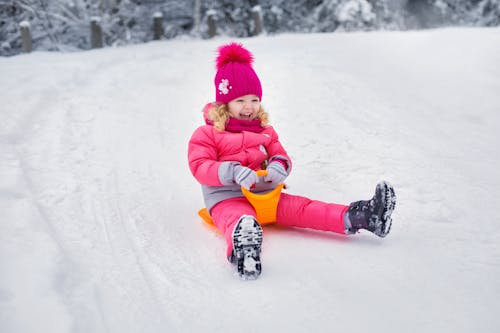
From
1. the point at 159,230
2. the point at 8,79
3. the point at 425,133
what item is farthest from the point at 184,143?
the point at 8,79

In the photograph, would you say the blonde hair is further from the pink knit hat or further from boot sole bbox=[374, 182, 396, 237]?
boot sole bbox=[374, 182, 396, 237]

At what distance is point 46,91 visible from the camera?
478cm

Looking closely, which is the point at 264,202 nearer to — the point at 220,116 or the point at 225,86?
the point at 220,116

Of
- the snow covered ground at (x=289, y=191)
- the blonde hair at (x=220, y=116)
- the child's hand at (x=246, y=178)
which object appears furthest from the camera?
the blonde hair at (x=220, y=116)

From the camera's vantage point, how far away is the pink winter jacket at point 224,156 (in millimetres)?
2350

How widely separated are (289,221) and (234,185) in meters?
0.35

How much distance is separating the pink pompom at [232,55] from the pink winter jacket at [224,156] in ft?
1.00

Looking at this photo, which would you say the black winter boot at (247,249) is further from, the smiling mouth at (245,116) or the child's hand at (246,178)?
the smiling mouth at (245,116)

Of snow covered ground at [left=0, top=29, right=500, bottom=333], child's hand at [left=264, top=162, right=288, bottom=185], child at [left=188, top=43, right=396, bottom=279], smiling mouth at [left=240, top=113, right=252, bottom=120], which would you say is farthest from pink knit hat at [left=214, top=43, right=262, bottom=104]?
snow covered ground at [left=0, top=29, right=500, bottom=333]

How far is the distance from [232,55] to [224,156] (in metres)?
0.60

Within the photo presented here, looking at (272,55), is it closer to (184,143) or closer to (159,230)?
(184,143)

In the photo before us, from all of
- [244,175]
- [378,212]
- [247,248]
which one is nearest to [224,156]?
[244,175]

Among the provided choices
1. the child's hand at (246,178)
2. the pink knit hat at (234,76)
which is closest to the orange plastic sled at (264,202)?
the child's hand at (246,178)

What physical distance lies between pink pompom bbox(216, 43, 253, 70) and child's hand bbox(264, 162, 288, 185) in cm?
67
